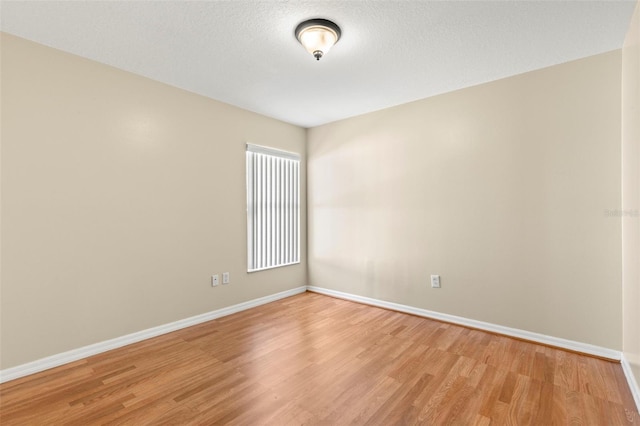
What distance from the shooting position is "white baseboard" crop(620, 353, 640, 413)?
6.36 feet

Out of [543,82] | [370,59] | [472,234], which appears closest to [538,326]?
[472,234]

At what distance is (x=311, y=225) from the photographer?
4758mm

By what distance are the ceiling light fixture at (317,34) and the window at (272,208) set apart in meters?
1.89

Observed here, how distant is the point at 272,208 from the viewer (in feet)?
14.0

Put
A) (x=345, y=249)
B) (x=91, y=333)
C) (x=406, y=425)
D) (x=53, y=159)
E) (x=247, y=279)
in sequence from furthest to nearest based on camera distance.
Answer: (x=345, y=249) < (x=247, y=279) < (x=91, y=333) < (x=53, y=159) < (x=406, y=425)

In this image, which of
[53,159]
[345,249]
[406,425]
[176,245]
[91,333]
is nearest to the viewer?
[406,425]

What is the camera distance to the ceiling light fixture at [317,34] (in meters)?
2.14

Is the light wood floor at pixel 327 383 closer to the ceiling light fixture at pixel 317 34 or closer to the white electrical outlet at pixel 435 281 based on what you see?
the white electrical outlet at pixel 435 281

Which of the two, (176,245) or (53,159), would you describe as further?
(176,245)

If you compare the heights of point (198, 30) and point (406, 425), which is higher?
point (198, 30)

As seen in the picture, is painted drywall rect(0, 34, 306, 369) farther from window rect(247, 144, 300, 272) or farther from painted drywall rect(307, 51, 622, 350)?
painted drywall rect(307, 51, 622, 350)

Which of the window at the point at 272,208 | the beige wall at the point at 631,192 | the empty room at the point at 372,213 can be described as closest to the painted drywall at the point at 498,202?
the empty room at the point at 372,213

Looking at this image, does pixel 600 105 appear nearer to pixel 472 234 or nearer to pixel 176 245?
pixel 472 234

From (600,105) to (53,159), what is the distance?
179 inches
